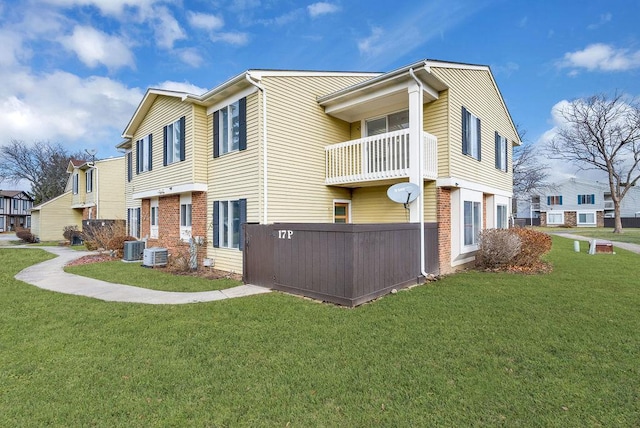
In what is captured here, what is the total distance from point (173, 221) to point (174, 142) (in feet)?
10.0

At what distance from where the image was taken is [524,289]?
7391 millimetres

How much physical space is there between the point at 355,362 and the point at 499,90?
44.3ft

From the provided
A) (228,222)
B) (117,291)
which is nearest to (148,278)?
(117,291)

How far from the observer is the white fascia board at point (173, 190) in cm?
1104

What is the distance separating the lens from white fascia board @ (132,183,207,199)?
1104cm

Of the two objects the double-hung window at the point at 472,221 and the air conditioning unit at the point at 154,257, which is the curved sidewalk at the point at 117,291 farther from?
the double-hung window at the point at 472,221

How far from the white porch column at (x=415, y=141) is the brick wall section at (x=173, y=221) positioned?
7031mm

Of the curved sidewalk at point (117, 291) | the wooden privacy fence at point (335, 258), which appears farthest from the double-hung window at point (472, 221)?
the curved sidewalk at point (117, 291)

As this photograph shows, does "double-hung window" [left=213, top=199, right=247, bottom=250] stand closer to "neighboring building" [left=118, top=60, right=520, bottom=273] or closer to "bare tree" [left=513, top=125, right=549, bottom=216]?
"neighboring building" [left=118, top=60, right=520, bottom=273]

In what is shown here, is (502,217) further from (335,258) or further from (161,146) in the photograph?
(161,146)

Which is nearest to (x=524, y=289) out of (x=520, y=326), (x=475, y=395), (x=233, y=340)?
(x=520, y=326)

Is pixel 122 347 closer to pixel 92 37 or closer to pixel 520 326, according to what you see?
pixel 520 326

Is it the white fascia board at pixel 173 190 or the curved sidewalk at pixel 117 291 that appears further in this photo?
the white fascia board at pixel 173 190

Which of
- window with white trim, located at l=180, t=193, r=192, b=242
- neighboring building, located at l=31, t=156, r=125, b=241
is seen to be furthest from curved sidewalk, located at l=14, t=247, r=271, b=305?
neighboring building, located at l=31, t=156, r=125, b=241
